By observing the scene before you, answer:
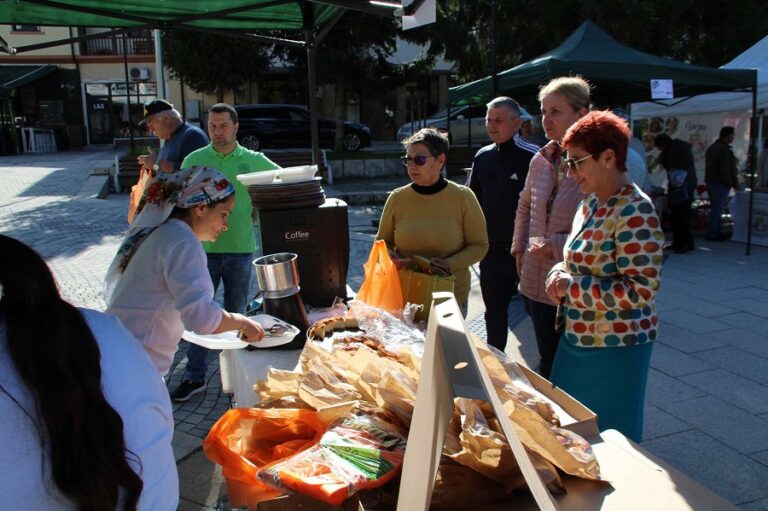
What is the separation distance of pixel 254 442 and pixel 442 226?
1.72 metres

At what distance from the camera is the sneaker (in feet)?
13.4

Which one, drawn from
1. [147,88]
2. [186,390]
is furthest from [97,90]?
[186,390]

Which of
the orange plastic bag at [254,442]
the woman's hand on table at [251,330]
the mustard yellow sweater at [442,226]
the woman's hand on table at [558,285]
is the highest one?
the mustard yellow sweater at [442,226]

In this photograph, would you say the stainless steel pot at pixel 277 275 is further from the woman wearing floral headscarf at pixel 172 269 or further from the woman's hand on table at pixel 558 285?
the woman's hand on table at pixel 558 285

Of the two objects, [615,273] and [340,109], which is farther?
[340,109]

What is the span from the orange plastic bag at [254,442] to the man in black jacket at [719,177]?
9439 mm

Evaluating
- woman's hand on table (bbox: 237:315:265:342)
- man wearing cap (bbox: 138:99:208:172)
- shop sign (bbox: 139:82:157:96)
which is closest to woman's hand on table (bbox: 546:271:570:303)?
woman's hand on table (bbox: 237:315:265:342)

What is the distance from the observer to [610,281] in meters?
2.33

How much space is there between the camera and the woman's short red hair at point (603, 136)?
231 centimetres

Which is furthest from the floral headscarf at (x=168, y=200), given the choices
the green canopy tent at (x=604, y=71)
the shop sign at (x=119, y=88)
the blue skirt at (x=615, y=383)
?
the shop sign at (x=119, y=88)

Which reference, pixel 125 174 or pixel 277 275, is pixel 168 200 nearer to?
pixel 277 275

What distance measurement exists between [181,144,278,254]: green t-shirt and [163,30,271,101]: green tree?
15590mm

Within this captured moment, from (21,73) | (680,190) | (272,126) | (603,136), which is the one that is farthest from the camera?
(21,73)

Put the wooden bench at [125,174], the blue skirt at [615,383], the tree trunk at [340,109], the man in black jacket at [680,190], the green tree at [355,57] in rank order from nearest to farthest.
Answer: the blue skirt at [615,383], the man in black jacket at [680,190], the wooden bench at [125,174], the green tree at [355,57], the tree trunk at [340,109]
